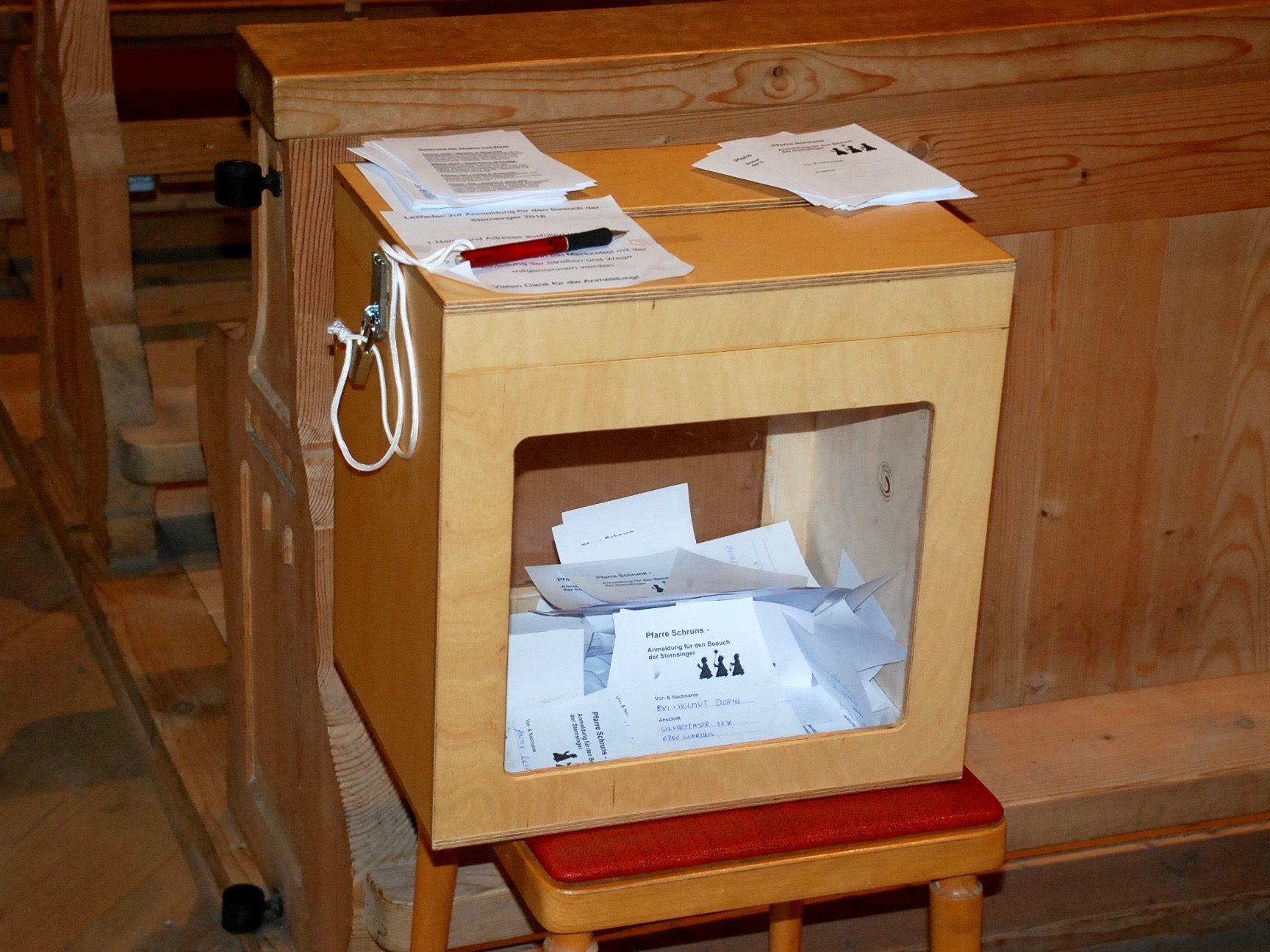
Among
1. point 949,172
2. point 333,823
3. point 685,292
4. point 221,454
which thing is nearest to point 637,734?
point 685,292

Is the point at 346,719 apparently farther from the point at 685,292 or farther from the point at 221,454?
the point at 685,292

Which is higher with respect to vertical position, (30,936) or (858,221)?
(858,221)

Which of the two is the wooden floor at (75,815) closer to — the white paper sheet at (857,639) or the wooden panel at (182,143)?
the wooden panel at (182,143)

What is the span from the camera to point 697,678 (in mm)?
1269

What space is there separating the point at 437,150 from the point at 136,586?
202 cm

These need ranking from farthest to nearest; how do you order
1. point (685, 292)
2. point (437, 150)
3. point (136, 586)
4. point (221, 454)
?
point (136, 586)
point (221, 454)
point (437, 150)
point (685, 292)

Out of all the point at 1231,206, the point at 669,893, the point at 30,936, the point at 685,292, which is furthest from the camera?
the point at 30,936

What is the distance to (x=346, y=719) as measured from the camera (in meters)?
1.57

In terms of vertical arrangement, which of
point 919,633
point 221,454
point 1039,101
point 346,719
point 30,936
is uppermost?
point 1039,101

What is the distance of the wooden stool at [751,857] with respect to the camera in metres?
1.12

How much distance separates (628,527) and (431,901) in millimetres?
386

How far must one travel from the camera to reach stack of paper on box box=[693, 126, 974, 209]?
1201 millimetres

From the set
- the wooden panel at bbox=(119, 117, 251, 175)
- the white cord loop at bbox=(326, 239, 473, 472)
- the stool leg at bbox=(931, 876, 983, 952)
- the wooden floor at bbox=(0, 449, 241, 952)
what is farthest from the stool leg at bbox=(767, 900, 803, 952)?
the wooden panel at bbox=(119, 117, 251, 175)

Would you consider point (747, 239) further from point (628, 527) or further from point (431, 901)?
point (431, 901)
